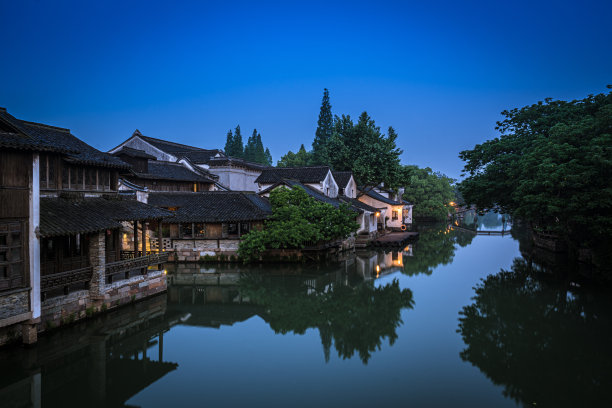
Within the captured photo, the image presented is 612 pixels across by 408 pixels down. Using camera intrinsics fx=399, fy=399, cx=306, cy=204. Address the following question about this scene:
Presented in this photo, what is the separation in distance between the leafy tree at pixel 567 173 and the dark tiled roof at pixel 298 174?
48.6ft

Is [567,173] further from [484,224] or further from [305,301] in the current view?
[484,224]

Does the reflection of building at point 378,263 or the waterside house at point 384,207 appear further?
the waterside house at point 384,207

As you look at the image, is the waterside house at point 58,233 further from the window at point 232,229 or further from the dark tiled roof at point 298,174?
the dark tiled roof at point 298,174

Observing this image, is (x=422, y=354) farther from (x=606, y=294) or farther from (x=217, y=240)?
(x=217, y=240)

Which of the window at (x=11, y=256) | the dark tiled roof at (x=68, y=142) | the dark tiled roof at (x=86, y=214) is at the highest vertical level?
the dark tiled roof at (x=68, y=142)

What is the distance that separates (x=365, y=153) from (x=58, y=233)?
37.6m

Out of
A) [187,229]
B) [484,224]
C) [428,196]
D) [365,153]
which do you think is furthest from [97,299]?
[484,224]

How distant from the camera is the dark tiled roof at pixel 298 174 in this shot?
39.7 metres

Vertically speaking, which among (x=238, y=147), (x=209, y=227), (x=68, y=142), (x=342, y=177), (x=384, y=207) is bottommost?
(x=209, y=227)

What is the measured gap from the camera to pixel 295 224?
27234 mm

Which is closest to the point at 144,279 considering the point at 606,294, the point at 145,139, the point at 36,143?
the point at 36,143

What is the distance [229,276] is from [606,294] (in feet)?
65.5

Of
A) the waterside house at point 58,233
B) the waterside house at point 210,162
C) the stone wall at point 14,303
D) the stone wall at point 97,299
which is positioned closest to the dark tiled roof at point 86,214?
the waterside house at point 58,233

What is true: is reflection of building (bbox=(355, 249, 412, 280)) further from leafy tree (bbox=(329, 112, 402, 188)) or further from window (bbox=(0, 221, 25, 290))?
window (bbox=(0, 221, 25, 290))
